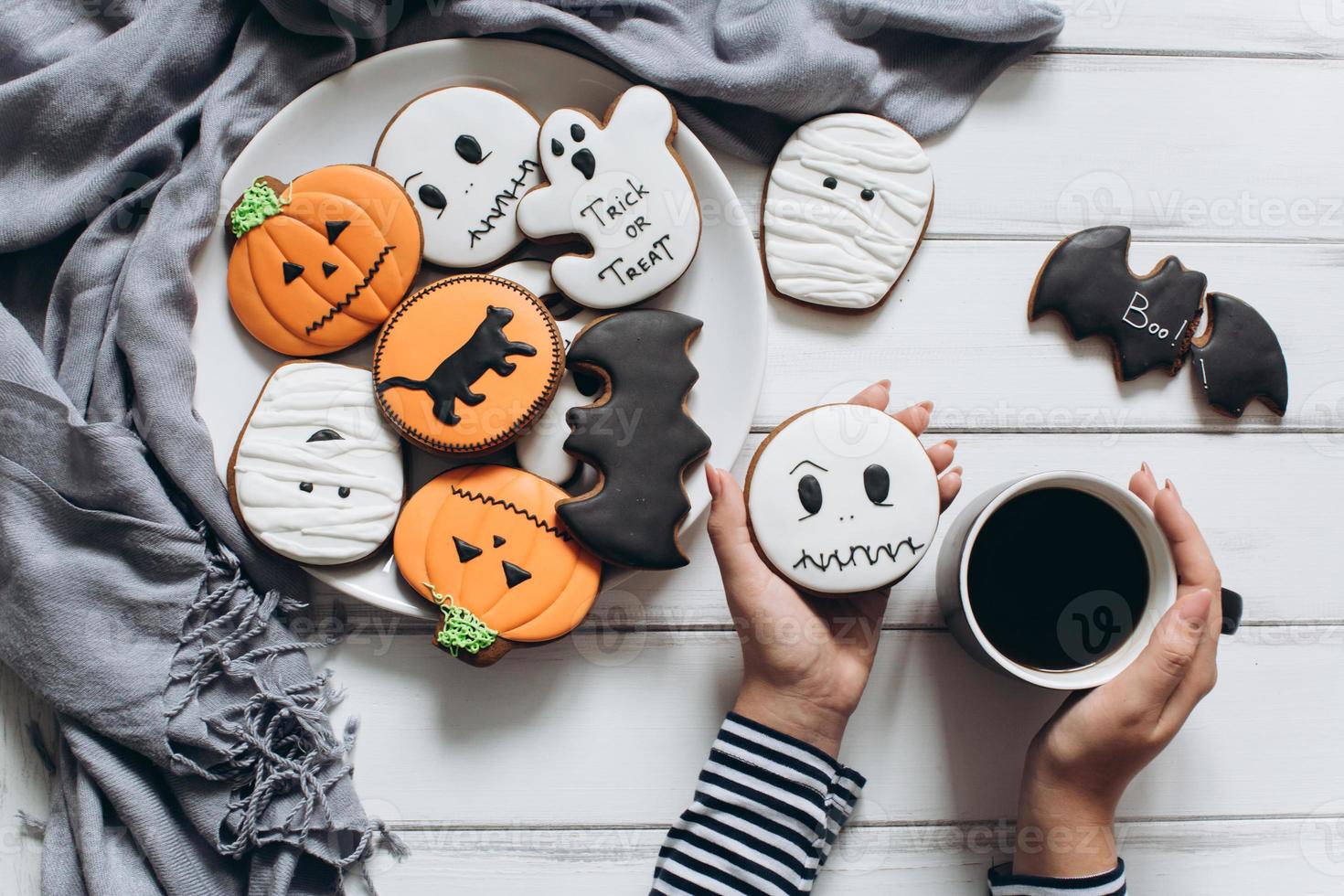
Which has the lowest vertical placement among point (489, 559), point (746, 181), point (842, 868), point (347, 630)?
point (842, 868)

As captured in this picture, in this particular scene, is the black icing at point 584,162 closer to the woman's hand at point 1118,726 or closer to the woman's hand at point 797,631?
the woman's hand at point 797,631

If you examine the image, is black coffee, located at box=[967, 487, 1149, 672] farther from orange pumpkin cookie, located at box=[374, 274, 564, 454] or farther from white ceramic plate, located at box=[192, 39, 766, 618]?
orange pumpkin cookie, located at box=[374, 274, 564, 454]

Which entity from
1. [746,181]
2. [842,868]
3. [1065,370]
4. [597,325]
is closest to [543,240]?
[597,325]

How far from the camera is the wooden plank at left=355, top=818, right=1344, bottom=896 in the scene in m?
0.87

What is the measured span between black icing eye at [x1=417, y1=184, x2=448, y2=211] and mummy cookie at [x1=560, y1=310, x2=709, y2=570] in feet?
0.57

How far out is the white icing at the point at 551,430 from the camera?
0.82m

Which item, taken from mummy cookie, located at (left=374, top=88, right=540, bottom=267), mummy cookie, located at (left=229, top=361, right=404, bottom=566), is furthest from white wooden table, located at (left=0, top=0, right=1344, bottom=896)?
mummy cookie, located at (left=374, top=88, right=540, bottom=267)

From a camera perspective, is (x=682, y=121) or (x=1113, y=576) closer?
(x=1113, y=576)

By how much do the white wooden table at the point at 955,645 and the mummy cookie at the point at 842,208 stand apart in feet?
0.12

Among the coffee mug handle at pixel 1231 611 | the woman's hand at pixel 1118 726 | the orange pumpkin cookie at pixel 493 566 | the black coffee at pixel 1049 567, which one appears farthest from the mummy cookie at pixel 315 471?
the coffee mug handle at pixel 1231 611

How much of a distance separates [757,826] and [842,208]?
57 centimetres

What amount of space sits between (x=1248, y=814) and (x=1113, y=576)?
0.37 metres

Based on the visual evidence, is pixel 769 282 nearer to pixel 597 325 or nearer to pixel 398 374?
pixel 597 325

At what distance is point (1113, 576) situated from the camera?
29.5 inches
